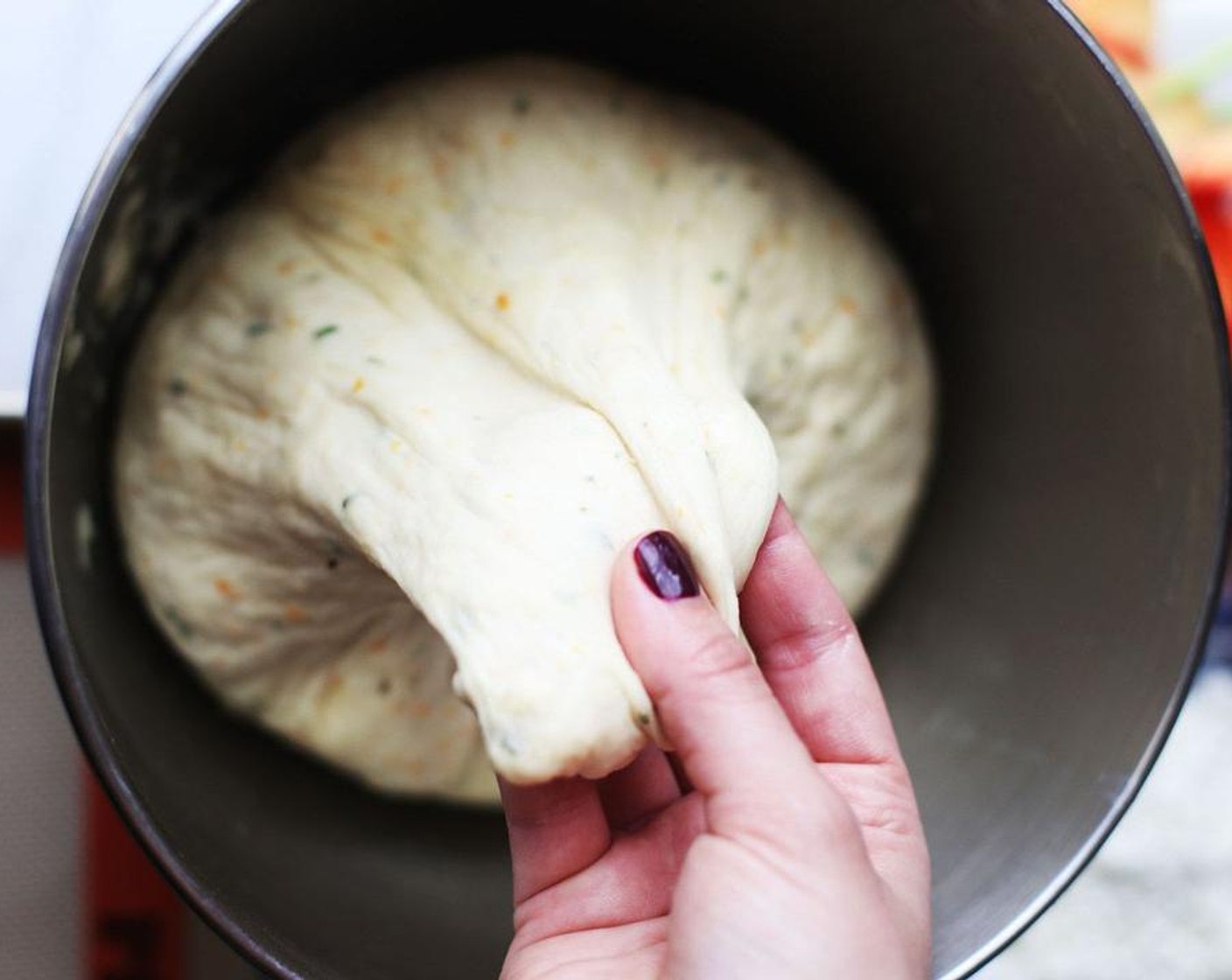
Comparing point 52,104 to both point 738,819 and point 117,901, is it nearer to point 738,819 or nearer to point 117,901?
point 117,901

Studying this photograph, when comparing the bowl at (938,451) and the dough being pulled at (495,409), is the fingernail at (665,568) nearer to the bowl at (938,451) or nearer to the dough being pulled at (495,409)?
the dough being pulled at (495,409)

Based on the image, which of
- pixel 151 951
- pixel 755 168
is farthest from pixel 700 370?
pixel 151 951


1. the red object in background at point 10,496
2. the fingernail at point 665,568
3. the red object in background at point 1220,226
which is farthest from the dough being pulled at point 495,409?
the red object in background at point 1220,226

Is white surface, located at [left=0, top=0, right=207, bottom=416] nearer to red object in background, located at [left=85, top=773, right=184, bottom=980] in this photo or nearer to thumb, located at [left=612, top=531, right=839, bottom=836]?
red object in background, located at [left=85, top=773, right=184, bottom=980]

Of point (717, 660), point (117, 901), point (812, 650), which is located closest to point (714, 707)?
point (717, 660)

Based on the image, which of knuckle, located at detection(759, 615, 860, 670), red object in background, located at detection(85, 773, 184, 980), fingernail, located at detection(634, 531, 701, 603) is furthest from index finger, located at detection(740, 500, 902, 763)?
red object in background, located at detection(85, 773, 184, 980)
